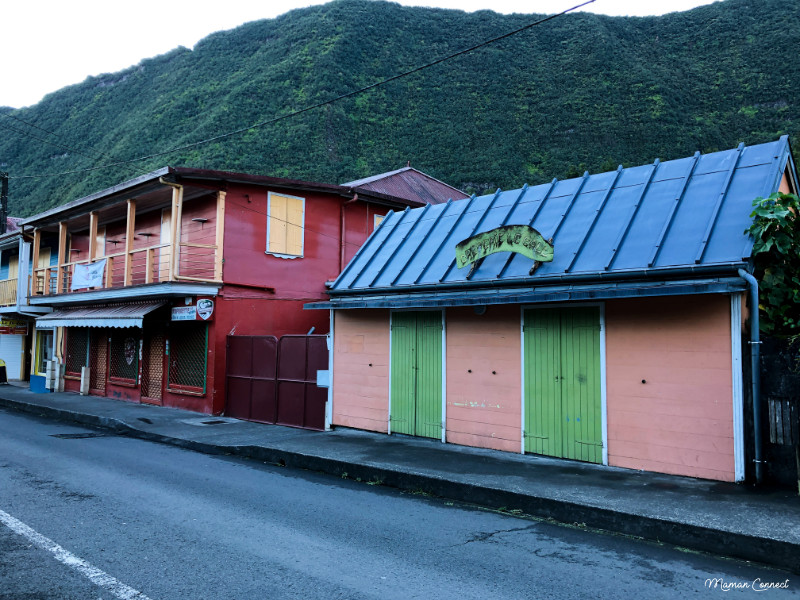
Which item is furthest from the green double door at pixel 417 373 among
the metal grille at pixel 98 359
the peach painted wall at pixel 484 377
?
the metal grille at pixel 98 359

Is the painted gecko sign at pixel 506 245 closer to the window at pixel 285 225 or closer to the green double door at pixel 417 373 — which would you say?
the green double door at pixel 417 373

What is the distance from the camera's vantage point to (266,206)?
667 inches

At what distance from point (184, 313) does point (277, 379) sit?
379 cm

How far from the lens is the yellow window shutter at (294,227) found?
1741 cm

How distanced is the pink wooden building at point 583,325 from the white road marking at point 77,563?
647 centimetres

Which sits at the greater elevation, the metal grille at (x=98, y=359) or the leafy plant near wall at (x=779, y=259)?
the leafy plant near wall at (x=779, y=259)

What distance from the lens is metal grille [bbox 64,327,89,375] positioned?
72.5 feet

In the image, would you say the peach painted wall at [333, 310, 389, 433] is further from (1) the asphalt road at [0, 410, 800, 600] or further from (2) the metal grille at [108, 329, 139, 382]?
(2) the metal grille at [108, 329, 139, 382]

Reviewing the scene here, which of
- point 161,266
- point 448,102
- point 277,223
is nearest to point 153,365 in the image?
point 161,266

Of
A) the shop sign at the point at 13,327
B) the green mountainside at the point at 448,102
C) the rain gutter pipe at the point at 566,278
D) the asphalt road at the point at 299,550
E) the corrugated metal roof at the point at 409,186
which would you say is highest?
the green mountainside at the point at 448,102

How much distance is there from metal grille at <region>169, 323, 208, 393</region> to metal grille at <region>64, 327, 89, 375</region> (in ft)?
21.6

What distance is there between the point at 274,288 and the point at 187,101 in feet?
195

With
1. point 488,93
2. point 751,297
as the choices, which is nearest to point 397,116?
point 488,93

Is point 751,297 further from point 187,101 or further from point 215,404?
point 187,101
